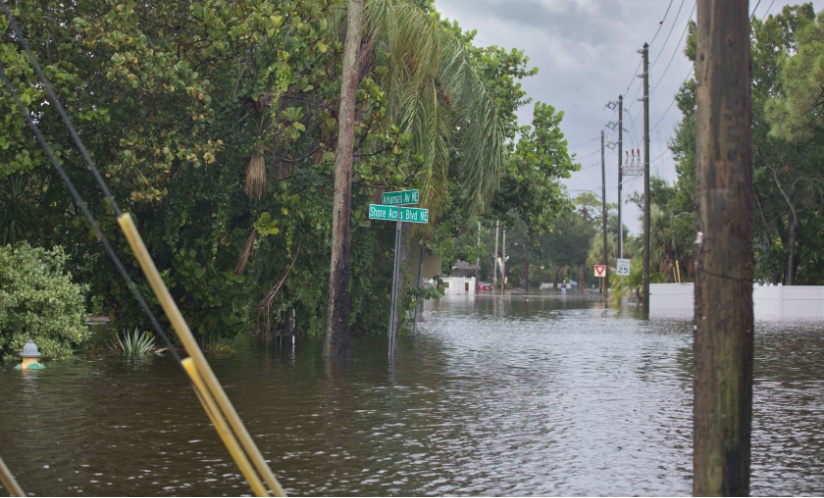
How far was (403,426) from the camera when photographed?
11.2 metres

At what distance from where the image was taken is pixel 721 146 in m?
6.52

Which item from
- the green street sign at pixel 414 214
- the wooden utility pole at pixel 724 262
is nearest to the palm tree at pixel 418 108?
the green street sign at pixel 414 214

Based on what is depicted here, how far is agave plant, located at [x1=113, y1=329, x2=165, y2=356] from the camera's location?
19781 millimetres

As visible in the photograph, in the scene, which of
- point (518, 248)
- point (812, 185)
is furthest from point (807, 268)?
point (518, 248)

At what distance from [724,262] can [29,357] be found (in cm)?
1258

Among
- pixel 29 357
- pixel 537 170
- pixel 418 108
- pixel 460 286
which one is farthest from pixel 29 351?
pixel 460 286

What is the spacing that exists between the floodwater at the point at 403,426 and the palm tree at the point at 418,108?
2166 mm

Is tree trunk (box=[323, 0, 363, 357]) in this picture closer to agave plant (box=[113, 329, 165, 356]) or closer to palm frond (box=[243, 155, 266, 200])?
palm frond (box=[243, 155, 266, 200])

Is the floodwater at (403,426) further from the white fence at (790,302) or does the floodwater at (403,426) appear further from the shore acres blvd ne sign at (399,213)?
the white fence at (790,302)

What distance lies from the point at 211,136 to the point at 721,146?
46.1 ft

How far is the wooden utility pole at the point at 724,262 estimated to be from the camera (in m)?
6.43

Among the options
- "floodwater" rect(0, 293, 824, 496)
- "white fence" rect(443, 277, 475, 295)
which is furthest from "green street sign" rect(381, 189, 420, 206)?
"white fence" rect(443, 277, 475, 295)

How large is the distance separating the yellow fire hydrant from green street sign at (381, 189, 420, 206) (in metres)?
6.17

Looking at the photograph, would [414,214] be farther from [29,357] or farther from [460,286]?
[460,286]
